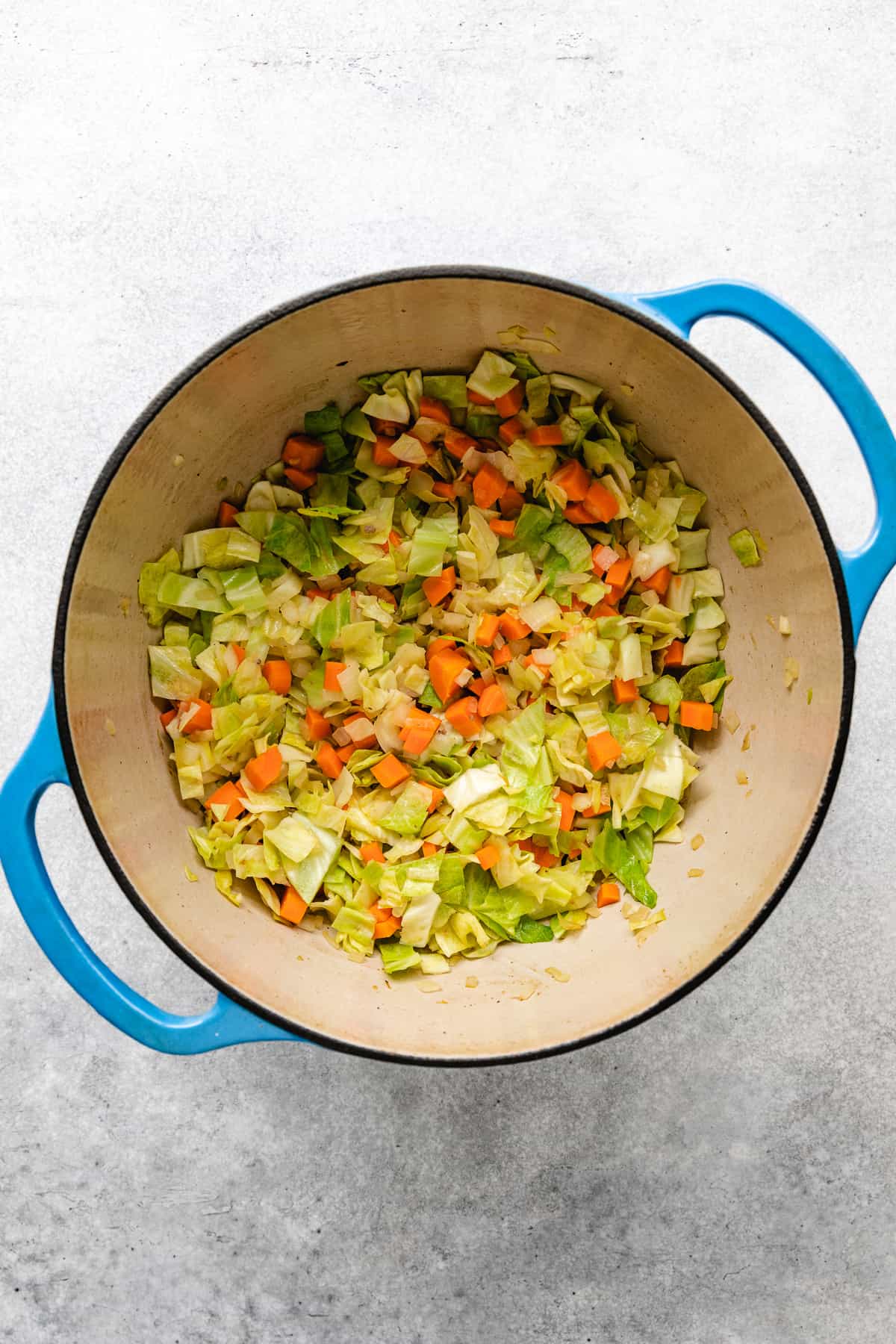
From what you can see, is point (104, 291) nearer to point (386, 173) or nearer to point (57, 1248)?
point (386, 173)

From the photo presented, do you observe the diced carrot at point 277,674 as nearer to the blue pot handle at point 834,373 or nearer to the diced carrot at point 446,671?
the diced carrot at point 446,671

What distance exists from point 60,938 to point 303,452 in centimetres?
81

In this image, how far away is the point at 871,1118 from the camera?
1.79 metres

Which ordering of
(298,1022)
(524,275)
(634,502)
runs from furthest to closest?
(634,502) → (298,1022) → (524,275)

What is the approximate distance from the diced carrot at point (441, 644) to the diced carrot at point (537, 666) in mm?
121

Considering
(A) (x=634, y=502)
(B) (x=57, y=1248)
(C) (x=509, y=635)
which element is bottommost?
(B) (x=57, y=1248)

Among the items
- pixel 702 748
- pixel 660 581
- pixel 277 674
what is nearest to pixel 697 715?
pixel 702 748

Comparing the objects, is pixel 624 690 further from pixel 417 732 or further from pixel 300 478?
pixel 300 478

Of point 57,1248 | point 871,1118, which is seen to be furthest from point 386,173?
point 57,1248

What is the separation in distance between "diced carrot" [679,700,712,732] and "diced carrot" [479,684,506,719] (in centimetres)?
29

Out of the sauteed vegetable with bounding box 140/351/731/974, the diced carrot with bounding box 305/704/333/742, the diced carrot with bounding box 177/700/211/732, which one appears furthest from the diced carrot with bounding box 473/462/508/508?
the diced carrot with bounding box 177/700/211/732

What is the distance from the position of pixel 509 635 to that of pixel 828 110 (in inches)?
41.6

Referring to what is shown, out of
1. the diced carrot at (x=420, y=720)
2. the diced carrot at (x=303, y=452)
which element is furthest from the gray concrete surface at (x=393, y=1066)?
the diced carrot at (x=420, y=720)

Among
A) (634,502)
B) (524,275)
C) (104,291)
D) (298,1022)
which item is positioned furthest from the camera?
(104,291)
